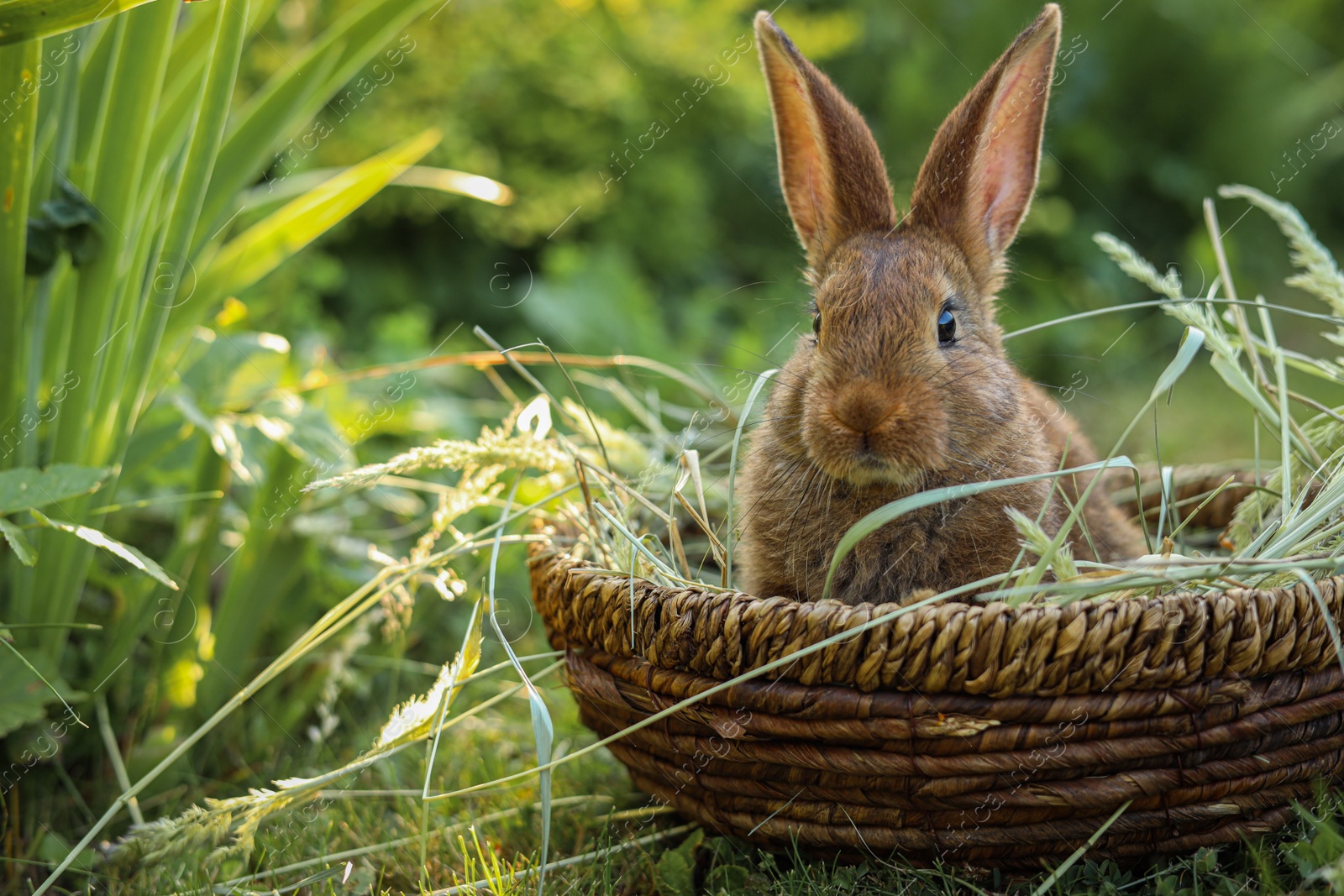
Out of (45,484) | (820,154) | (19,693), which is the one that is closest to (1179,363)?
(820,154)

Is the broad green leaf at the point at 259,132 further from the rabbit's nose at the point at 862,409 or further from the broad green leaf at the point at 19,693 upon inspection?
the rabbit's nose at the point at 862,409

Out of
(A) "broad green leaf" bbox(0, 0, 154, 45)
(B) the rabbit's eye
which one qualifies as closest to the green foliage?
(A) "broad green leaf" bbox(0, 0, 154, 45)

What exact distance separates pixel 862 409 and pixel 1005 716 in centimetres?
57

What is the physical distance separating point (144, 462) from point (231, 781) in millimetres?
800

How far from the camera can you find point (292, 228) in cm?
267

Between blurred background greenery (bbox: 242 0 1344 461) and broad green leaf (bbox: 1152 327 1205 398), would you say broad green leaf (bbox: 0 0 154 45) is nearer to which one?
broad green leaf (bbox: 1152 327 1205 398)

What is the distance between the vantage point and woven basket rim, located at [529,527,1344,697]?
56.8 inches

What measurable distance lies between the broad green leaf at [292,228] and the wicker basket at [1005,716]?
4.91 ft

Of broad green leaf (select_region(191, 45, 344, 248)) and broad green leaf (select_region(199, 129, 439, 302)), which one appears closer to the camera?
broad green leaf (select_region(191, 45, 344, 248))

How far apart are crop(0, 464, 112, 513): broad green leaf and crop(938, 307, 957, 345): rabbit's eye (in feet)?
5.34

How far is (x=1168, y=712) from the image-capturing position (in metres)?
1.49

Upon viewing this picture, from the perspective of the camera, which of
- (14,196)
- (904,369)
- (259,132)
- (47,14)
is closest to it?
(47,14)

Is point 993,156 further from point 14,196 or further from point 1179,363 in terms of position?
point 14,196

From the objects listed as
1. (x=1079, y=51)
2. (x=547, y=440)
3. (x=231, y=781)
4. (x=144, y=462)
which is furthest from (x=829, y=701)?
(x=1079, y=51)
